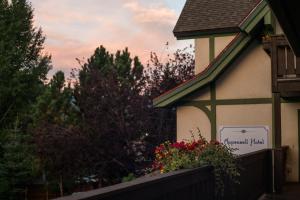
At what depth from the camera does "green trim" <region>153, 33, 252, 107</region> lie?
18656mm

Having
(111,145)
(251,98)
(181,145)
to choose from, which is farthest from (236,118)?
(181,145)

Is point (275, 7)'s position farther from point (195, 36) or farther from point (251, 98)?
point (195, 36)

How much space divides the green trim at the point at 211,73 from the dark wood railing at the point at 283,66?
8.62 feet

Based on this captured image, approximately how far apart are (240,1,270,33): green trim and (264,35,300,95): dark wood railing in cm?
201

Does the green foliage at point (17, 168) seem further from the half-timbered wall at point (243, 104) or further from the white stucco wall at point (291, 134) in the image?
the white stucco wall at point (291, 134)

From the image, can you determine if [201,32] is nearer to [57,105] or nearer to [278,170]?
[278,170]

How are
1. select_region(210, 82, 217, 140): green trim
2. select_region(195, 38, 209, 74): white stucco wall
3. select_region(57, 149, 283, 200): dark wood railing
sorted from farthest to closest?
select_region(195, 38, 209, 74): white stucco wall < select_region(210, 82, 217, 140): green trim < select_region(57, 149, 283, 200): dark wood railing

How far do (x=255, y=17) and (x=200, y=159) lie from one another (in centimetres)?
1032

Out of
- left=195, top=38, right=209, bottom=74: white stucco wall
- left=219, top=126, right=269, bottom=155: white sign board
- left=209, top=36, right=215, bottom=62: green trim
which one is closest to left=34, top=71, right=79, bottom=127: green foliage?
left=195, top=38, right=209, bottom=74: white stucco wall

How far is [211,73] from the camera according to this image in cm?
1902

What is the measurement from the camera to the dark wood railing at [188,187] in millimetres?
5352

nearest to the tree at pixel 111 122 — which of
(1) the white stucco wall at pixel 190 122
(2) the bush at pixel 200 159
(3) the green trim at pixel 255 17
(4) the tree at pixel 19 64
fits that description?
(1) the white stucco wall at pixel 190 122

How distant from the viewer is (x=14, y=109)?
4759 centimetres

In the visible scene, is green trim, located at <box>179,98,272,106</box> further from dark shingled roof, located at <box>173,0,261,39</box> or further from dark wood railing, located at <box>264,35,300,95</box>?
dark wood railing, located at <box>264,35,300,95</box>
